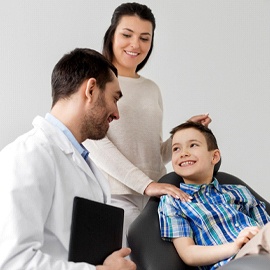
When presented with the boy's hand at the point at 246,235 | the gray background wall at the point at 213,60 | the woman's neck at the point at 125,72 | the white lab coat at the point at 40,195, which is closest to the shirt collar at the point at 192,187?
the boy's hand at the point at 246,235

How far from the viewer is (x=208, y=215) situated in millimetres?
1975

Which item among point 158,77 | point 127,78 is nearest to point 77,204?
point 127,78

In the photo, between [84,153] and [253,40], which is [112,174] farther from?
[253,40]

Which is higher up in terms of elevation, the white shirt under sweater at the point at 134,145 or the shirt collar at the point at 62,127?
the shirt collar at the point at 62,127

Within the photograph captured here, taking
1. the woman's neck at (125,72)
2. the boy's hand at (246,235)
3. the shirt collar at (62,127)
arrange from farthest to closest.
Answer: the woman's neck at (125,72) → the boy's hand at (246,235) → the shirt collar at (62,127)

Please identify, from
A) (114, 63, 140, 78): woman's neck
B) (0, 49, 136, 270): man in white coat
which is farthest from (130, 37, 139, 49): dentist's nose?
(0, 49, 136, 270): man in white coat

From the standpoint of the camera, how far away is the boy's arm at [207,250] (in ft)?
5.75

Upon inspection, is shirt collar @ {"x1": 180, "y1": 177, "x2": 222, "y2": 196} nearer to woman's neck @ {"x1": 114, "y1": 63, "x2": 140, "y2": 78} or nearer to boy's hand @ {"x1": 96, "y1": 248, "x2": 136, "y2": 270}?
woman's neck @ {"x1": 114, "y1": 63, "x2": 140, "y2": 78}

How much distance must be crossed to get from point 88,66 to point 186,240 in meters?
0.64

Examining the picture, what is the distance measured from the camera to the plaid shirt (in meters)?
1.94

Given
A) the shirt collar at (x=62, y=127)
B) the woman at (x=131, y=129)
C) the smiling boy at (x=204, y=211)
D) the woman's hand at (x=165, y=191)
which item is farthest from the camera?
the woman at (x=131, y=129)

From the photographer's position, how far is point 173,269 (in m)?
1.87

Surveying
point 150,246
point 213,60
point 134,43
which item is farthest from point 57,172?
point 213,60

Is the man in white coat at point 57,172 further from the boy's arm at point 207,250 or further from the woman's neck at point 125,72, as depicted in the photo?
the woman's neck at point 125,72
